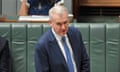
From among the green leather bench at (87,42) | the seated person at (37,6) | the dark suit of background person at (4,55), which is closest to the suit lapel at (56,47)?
the dark suit of background person at (4,55)

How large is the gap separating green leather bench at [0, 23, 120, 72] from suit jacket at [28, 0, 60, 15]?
0.72 m

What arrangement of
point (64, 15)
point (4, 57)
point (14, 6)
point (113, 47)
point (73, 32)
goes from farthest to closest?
point (14, 6)
point (113, 47)
point (4, 57)
point (73, 32)
point (64, 15)

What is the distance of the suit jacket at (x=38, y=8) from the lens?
4.02 m

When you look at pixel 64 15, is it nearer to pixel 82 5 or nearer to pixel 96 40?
pixel 96 40

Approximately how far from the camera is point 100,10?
185 inches

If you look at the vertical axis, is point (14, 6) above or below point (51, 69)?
above

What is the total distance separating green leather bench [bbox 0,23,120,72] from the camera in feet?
10.7

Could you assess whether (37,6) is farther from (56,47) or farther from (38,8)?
(56,47)

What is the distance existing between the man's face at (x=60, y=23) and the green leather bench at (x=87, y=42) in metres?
0.99

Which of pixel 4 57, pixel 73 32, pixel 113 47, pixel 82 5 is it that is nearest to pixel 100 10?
pixel 82 5

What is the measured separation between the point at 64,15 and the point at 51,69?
15.5 inches

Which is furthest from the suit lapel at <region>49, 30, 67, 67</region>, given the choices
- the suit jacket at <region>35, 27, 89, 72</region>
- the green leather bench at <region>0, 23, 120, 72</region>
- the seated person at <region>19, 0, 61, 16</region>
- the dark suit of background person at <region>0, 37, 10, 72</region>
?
the seated person at <region>19, 0, 61, 16</region>

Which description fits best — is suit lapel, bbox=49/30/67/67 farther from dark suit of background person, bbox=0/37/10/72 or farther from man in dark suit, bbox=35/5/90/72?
dark suit of background person, bbox=0/37/10/72

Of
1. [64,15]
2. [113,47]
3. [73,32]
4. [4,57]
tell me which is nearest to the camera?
[64,15]
